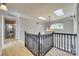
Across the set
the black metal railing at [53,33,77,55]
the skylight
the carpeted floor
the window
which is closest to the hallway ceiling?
→ the skylight

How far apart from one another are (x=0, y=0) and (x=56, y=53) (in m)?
1.21

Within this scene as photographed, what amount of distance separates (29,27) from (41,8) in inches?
14.3

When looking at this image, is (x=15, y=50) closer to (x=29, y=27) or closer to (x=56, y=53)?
(x=29, y=27)

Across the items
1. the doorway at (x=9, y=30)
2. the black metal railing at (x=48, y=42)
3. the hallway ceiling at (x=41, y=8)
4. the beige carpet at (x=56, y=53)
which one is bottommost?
the beige carpet at (x=56, y=53)

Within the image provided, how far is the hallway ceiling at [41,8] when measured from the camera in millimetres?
1779

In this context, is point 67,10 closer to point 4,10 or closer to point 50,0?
point 50,0

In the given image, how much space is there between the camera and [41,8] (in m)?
1.82

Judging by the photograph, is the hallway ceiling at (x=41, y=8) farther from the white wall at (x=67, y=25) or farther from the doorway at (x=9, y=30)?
the doorway at (x=9, y=30)

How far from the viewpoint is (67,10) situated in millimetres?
1790

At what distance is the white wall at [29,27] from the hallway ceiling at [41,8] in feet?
0.43

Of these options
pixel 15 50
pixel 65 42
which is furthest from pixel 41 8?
pixel 15 50

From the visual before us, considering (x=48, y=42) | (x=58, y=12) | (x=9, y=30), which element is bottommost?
(x=48, y=42)

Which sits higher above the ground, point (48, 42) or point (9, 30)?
point (9, 30)

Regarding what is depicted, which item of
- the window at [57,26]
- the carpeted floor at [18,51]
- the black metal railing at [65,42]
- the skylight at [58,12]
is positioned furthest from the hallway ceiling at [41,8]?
Answer: the carpeted floor at [18,51]
